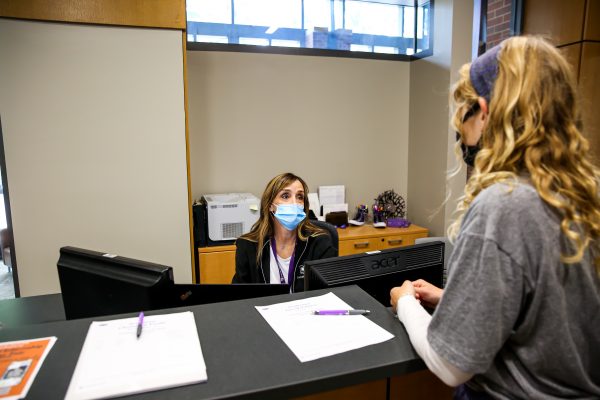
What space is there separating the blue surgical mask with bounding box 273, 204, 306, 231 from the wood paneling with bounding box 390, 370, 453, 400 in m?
1.15

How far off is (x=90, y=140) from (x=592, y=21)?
340cm

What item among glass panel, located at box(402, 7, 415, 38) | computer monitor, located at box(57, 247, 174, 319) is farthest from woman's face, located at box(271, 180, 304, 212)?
glass panel, located at box(402, 7, 415, 38)

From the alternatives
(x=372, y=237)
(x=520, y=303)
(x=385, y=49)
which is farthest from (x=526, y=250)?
(x=385, y=49)

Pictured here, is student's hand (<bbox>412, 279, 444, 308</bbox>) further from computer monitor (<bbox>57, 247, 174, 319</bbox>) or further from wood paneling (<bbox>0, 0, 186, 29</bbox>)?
wood paneling (<bbox>0, 0, 186, 29</bbox>)

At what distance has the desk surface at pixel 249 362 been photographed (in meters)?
0.74

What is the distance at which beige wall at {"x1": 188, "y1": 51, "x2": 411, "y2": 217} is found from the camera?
3.48 m

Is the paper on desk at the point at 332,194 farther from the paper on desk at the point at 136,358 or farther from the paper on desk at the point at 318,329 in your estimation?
the paper on desk at the point at 136,358

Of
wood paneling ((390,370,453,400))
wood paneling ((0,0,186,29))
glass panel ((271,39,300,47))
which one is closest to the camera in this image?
wood paneling ((390,370,453,400))

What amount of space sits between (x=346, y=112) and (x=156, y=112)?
1.84 metres

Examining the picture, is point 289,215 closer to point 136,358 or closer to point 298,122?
point 136,358

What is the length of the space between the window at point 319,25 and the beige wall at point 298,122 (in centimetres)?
14

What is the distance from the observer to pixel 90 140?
8.54 ft

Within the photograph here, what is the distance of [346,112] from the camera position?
388cm

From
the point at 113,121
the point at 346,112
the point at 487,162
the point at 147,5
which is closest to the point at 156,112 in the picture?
the point at 113,121
